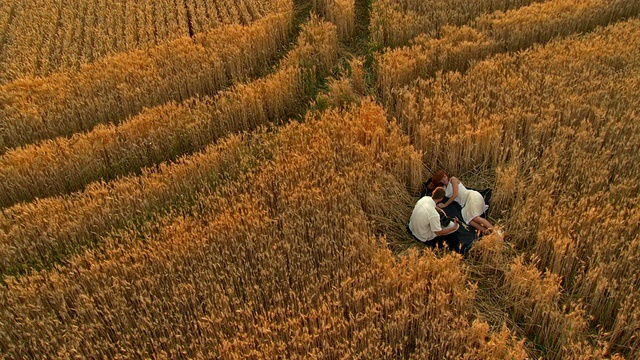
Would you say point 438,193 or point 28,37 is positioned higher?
point 28,37

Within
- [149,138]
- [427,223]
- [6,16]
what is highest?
[6,16]

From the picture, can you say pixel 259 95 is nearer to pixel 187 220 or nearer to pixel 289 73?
pixel 289 73

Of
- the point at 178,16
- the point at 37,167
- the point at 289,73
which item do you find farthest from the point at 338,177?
the point at 178,16

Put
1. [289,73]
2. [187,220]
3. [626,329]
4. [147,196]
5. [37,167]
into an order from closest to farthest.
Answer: [626,329] < [187,220] < [147,196] < [37,167] < [289,73]

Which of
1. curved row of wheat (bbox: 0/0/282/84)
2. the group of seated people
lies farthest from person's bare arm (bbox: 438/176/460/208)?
curved row of wheat (bbox: 0/0/282/84)

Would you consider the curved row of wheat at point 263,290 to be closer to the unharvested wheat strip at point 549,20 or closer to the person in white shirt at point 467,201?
the person in white shirt at point 467,201

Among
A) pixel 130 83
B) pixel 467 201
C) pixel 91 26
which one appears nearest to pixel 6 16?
pixel 91 26

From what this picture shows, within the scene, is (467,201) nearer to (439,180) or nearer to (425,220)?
(439,180)
